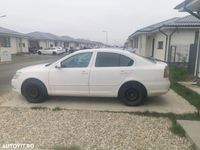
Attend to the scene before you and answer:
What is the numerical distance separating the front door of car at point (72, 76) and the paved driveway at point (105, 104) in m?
0.34

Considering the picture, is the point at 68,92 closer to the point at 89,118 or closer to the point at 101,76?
the point at 101,76

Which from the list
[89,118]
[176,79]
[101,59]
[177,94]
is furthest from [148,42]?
[89,118]

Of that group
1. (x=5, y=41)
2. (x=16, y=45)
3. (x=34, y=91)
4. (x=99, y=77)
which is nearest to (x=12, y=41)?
(x=16, y=45)

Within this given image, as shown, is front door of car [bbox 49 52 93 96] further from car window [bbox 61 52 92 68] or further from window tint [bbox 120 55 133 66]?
window tint [bbox 120 55 133 66]

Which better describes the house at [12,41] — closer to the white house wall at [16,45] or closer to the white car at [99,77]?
the white house wall at [16,45]

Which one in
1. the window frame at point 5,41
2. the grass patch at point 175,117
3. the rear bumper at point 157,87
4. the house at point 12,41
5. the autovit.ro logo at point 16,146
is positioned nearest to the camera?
the autovit.ro logo at point 16,146

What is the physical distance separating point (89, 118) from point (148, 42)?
2022 cm

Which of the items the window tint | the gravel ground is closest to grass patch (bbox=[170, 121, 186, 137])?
the gravel ground

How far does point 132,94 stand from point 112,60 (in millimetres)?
1123

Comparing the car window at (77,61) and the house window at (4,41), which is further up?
the house window at (4,41)

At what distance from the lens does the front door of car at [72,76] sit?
6023 mm

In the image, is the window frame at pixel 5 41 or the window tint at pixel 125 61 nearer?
the window tint at pixel 125 61

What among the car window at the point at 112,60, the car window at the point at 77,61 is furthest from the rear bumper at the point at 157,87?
the car window at the point at 77,61

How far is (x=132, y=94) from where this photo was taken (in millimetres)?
5922
